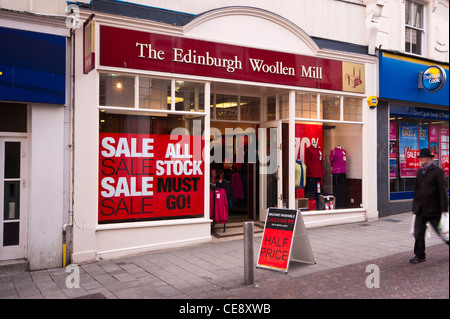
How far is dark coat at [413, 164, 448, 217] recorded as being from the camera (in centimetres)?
660

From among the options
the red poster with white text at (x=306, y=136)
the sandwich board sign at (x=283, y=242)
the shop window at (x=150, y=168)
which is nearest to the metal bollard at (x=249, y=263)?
the sandwich board sign at (x=283, y=242)

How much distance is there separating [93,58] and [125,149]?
194 cm

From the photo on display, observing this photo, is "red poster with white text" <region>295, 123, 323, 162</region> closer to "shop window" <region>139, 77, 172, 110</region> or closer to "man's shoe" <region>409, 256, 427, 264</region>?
"shop window" <region>139, 77, 172, 110</region>

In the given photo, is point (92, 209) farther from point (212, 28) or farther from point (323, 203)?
point (323, 203)

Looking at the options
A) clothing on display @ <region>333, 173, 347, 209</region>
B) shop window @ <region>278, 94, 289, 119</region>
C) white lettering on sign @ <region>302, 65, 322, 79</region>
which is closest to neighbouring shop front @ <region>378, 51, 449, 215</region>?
clothing on display @ <region>333, 173, 347, 209</region>

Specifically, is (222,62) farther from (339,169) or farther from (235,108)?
(339,169)

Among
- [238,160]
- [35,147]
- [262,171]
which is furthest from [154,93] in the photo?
[262,171]

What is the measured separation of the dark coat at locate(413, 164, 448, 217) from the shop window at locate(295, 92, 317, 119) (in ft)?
13.9

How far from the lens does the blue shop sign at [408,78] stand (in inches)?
457

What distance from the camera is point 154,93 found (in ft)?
27.6

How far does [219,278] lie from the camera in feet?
21.0

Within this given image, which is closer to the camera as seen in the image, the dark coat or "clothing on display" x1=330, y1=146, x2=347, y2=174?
the dark coat

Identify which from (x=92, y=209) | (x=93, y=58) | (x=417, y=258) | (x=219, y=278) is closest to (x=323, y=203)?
(x=417, y=258)

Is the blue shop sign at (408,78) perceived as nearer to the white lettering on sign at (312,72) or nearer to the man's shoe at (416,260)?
the white lettering on sign at (312,72)
